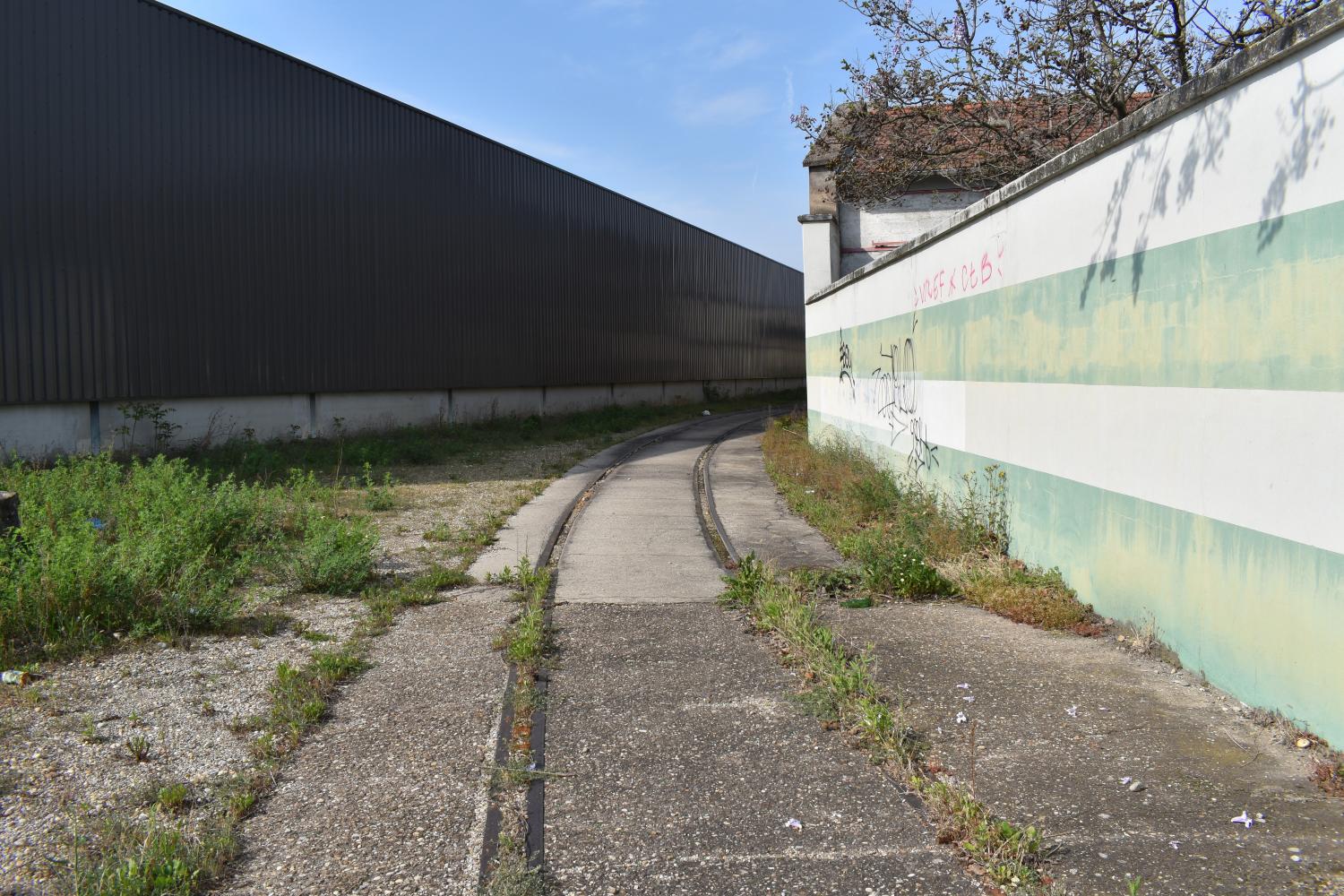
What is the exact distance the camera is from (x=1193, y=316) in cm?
498

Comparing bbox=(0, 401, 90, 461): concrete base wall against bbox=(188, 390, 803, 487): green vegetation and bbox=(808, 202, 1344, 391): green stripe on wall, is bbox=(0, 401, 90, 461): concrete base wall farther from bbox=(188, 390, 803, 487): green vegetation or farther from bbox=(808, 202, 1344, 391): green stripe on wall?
bbox=(808, 202, 1344, 391): green stripe on wall

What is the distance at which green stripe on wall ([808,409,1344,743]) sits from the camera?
13.1 ft

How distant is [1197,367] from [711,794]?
3.34 meters

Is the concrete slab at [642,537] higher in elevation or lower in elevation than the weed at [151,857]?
higher

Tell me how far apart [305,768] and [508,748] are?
2.90 feet

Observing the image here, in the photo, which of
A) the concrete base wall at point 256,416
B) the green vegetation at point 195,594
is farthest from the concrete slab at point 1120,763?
the concrete base wall at point 256,416

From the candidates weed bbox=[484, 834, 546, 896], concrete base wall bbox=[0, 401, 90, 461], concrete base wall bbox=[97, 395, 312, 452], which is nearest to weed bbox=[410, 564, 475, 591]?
weed bbox=[484, 834, 546, 896]

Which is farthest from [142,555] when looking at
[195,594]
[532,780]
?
[532,780]

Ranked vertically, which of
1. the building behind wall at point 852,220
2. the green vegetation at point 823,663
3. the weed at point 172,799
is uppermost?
the building behind wall at point 852,220

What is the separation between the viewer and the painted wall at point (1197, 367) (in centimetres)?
404

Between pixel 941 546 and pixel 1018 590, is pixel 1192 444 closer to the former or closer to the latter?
pixel 1018 590

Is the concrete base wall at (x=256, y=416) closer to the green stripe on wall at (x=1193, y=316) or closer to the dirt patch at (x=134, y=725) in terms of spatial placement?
the dirt patch at (x=134, y=725)

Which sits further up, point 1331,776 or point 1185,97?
point 1185,97

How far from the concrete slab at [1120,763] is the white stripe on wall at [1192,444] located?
95 centimetres
